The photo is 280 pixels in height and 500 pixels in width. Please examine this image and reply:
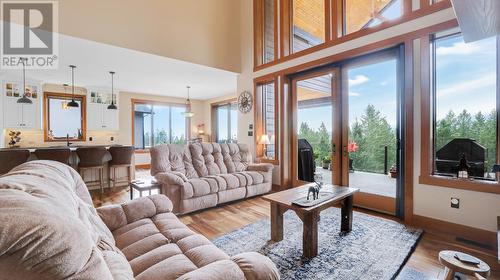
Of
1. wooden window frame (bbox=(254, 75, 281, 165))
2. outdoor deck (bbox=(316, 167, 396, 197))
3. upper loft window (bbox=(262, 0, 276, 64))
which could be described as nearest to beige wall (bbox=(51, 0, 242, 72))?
upper loft window (bbox=(262, 0, 276, 64))

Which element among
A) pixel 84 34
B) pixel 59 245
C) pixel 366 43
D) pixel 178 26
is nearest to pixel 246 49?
pixel 178 26

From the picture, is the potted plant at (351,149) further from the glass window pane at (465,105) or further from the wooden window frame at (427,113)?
the glass window pane at (465,105)

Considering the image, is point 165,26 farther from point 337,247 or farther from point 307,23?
point 337,247

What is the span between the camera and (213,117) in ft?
29.8

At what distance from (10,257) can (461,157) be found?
12.3 feet

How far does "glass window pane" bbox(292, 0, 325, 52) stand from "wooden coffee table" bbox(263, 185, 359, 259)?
2844 millimetres

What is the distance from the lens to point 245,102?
539 cm

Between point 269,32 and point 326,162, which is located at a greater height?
point 269,32

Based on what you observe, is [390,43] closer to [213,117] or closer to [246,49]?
[246,49]

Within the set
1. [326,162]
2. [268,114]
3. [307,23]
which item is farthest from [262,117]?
[307,23]

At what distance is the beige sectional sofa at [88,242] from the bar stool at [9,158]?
3.25 metres

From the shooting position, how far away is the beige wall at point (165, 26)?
11.9ft

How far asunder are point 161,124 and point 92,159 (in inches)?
169

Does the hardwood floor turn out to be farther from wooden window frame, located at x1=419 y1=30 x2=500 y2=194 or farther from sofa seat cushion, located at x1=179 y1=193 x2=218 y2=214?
wooden window frame, located at x1=419 y1=30 x2=500 y2=194
